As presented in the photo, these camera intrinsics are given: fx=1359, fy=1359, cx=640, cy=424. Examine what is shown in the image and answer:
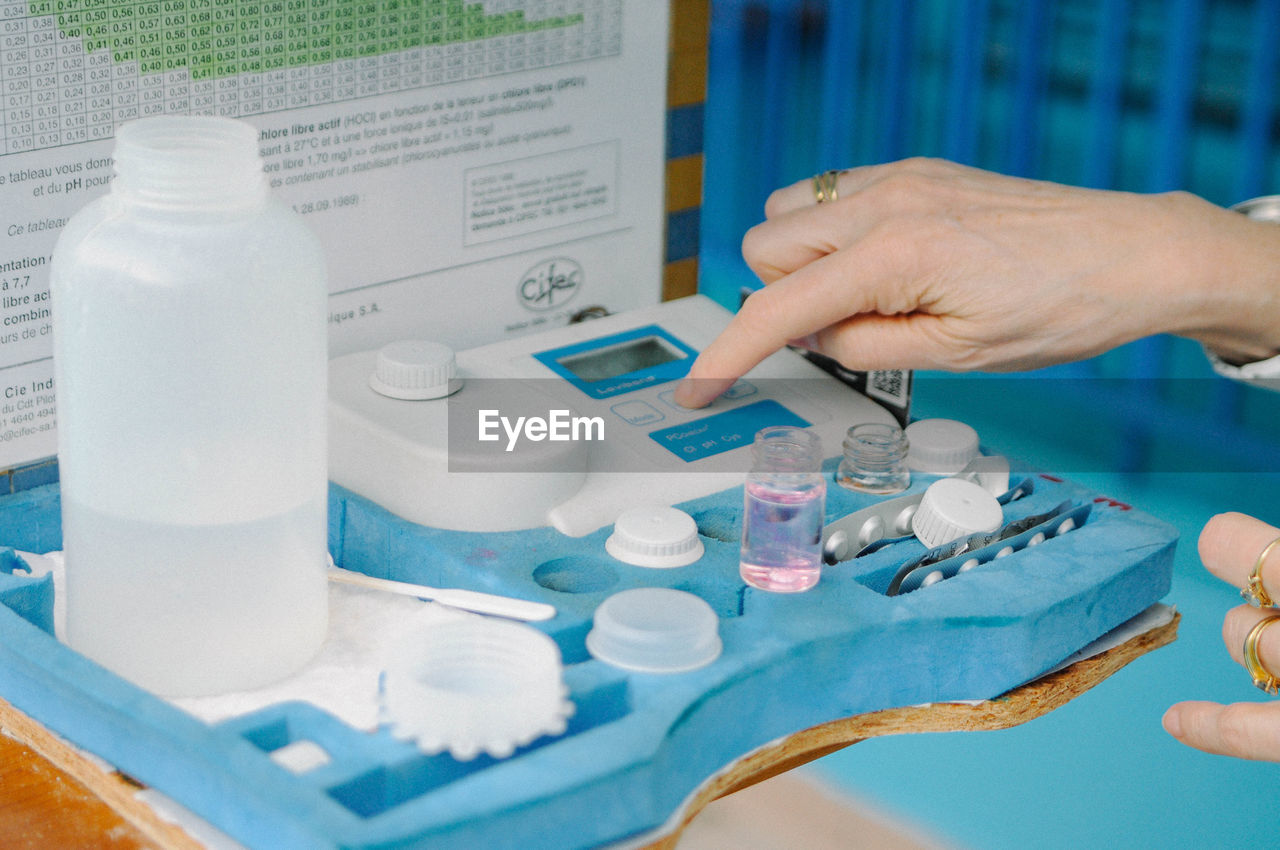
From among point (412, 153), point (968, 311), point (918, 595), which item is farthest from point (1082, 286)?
point (412, 153)

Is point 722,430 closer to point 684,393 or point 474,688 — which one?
point 684,393

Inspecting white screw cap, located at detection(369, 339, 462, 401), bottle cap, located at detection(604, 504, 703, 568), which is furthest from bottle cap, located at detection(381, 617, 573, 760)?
white screw cap, located at detection(369, 339, 462, 401)

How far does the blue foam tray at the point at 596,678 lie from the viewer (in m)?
0.52

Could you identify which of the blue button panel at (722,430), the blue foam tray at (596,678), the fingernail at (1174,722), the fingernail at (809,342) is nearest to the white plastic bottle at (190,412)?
the blue foam tray at (596,678)

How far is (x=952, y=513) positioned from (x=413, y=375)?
327 millimetres

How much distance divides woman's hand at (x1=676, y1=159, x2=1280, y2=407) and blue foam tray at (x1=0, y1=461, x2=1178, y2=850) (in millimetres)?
91

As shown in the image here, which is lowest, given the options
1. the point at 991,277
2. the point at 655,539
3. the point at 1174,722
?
the point at 1174,722

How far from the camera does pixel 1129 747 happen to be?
5.72ft

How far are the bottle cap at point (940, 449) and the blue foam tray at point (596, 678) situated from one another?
0.05 meters

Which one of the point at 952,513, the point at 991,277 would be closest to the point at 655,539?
the point at 952,513

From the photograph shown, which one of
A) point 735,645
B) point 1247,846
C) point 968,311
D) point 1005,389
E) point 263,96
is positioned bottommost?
point 1247,846

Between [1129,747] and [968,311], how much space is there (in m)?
1.12

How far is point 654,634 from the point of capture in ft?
1.99

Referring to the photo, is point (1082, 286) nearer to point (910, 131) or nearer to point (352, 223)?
point (352, 223)
